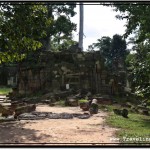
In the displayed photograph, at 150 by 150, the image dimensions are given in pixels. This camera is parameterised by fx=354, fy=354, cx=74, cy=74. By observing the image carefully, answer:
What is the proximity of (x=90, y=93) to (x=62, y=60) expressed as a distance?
183 inches

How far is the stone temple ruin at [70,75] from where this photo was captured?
25.0 metres

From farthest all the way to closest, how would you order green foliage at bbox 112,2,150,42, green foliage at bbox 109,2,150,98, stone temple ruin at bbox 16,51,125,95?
stone temple ruin at bbox 16,51,125,95, green foliage at bbox 112,2,150,42, green foliage at bbox 109,2,150,98

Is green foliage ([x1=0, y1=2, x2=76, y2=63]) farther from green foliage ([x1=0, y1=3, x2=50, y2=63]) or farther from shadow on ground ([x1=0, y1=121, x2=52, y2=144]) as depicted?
shadow on ground ([x1=0, y1=121, x2=52, y2=144])

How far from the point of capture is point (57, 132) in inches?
385

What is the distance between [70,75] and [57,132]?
15.8m

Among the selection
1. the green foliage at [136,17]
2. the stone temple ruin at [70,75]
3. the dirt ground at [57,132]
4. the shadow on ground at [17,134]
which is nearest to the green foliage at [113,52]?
the stone temple ruin at [70,75]

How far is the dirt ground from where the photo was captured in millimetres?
8539

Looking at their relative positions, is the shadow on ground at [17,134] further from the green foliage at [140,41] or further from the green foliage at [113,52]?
the green foliage at [113,52]

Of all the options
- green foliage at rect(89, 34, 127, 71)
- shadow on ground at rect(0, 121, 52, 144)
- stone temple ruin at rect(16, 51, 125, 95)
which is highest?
green foliage at rect(89, 34, 127, 71)

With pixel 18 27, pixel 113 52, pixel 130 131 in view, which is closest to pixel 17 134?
pixel 130 131

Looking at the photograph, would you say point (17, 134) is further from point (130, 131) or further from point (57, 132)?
point (130, 131)

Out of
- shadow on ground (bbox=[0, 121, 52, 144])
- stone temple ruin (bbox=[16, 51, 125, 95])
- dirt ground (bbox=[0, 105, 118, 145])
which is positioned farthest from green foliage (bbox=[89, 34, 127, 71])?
shadow on ground (bbox=[0, 121, 52, 144])

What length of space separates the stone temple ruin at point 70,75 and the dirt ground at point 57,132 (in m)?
12.3

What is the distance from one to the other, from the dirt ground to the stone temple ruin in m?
12.3
